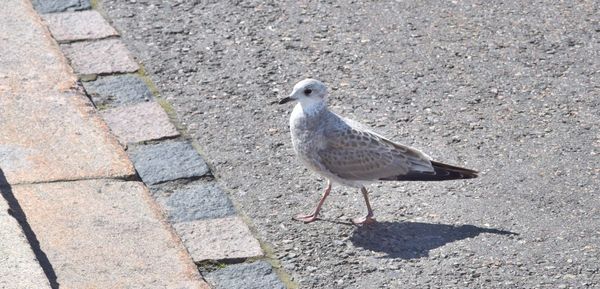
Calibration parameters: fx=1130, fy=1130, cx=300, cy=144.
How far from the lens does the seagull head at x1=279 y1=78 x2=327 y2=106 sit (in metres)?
5.38

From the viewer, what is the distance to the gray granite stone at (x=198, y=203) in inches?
215

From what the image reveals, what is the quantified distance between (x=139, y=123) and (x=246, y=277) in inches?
61.3

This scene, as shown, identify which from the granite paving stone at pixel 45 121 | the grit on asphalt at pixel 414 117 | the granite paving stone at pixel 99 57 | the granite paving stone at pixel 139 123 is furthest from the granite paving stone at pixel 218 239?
the granite paving stone at pixel 99 57

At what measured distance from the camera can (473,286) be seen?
16.0 ft

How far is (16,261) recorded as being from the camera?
486 centimetres

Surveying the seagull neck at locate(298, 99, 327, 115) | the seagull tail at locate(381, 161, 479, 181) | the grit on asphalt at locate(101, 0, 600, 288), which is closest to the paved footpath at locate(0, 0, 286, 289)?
the grit on asphalt at locate(101, 0, 600, 288)

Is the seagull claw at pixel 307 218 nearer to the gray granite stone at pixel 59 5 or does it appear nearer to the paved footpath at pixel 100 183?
the paved footpath at pixel 100 183

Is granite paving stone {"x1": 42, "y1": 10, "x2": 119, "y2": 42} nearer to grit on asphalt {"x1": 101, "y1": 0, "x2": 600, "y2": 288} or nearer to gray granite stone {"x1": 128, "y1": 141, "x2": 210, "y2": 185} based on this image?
grit on asphalt {"x1": 101, "y1": 0, "x2": 600, "y2": 288}

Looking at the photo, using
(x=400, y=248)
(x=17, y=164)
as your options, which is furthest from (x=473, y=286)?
(x=17, y=164)

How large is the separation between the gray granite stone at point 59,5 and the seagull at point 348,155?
269 centimetres

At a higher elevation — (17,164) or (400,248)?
(400,248)

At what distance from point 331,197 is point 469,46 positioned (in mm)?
1921

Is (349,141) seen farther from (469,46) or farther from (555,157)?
(469,46)

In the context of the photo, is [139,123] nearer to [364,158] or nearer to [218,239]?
[218,239]
